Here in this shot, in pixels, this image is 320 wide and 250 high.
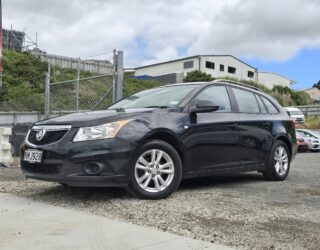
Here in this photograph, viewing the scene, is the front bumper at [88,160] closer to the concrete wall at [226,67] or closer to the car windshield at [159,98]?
the car windshield at [159,98]

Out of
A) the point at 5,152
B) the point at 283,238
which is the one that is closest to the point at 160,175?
the point at 283,238

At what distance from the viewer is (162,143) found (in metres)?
6.05

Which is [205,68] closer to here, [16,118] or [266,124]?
[16,118]

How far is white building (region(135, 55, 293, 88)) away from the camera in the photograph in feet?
220

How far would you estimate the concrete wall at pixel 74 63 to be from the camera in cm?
3256

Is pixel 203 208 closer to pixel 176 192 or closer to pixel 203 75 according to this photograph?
pixel 176 192

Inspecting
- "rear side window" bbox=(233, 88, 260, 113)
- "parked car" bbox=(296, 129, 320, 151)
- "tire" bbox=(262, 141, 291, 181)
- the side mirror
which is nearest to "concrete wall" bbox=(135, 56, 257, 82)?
"parked car" bbox=(296, 129, 320, 151)

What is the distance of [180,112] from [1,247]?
9.89 ft

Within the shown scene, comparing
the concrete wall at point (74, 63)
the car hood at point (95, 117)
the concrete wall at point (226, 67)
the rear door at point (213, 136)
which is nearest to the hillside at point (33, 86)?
the concrete wall at point (74, 63)

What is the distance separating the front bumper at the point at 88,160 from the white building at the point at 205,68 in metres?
Result: 56.3

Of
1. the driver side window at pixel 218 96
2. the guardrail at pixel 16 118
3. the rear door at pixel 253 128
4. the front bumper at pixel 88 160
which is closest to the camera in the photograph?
the front bumper at pixel 88 160

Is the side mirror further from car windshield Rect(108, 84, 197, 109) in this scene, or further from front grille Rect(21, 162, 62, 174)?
front grille Rect(21, 162, 62, 174)

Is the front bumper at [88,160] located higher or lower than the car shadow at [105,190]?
higher

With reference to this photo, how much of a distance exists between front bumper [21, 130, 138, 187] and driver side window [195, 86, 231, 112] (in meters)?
1.60
